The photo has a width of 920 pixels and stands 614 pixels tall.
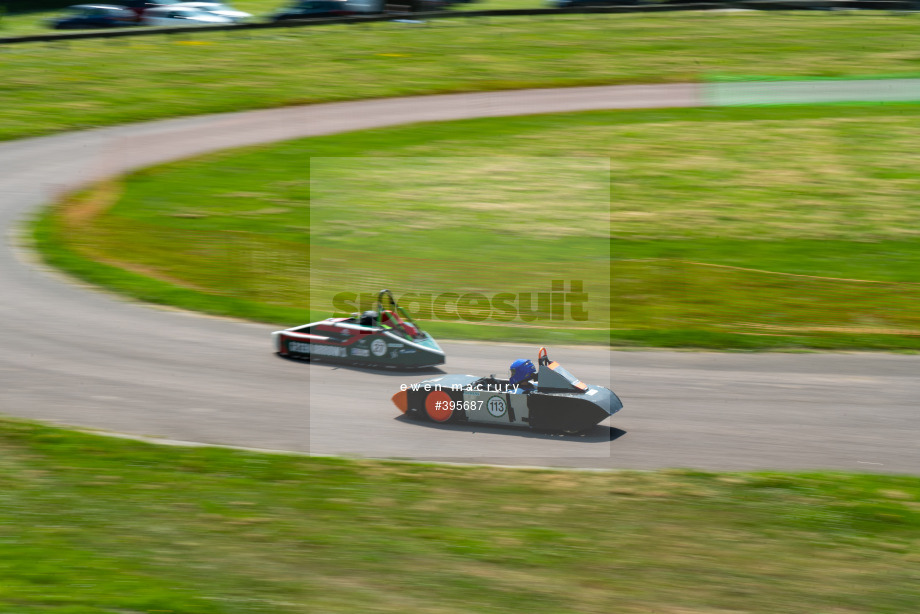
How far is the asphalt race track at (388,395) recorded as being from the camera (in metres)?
12.1

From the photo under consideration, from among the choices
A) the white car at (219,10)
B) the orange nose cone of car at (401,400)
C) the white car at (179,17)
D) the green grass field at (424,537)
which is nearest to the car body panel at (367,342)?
the orange nose cone of car at (401,400)

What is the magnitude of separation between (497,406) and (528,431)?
21.8 inches

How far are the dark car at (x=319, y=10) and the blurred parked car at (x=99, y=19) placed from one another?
→ 861 centimetres

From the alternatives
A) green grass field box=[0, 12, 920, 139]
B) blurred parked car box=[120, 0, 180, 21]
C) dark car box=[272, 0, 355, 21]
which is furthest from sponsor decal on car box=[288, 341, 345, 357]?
blurred parked car box=[120, 0, 180, 21]

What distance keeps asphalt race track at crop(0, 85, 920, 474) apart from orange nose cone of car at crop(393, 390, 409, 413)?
0.67 feet

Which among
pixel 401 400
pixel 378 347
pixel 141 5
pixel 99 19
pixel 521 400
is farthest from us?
pixel 141 5

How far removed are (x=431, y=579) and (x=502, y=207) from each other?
16337mm

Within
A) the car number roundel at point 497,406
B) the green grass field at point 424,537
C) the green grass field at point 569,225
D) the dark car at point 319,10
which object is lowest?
the green grass field at point 424,537

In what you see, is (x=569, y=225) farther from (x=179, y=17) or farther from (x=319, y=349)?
(x=179, y=17)

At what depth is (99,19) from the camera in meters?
49.1

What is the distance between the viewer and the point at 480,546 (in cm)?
936

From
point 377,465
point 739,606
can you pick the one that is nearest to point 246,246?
point 377,465

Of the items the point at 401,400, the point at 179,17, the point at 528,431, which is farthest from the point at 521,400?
the point at 179,17

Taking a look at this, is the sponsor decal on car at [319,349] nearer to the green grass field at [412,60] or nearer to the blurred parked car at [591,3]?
the green grass field at [412,60]
